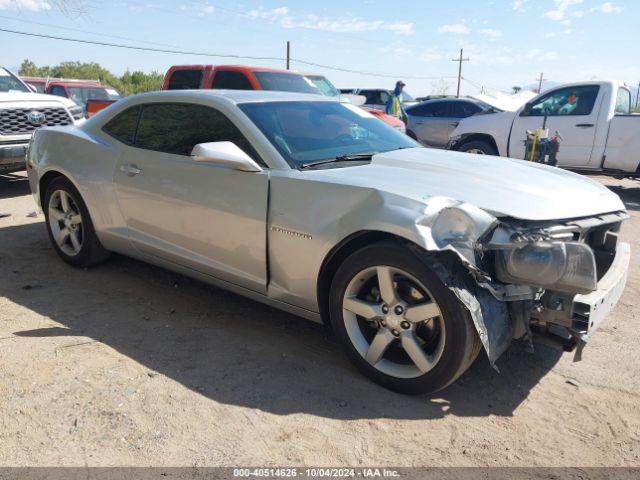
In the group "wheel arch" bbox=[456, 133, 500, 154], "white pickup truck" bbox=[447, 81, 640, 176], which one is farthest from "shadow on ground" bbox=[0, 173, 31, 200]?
"white pickup truck" bbox=[447, 81, 640, 176]

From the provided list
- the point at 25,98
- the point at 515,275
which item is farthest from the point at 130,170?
the point at 25,98

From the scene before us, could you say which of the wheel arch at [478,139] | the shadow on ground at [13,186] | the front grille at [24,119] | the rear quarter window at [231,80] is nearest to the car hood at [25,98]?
the front grille at [24,119]

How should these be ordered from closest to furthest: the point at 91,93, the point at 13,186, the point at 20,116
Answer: the point at 20,116, the point at 13,186, the point at 91,93

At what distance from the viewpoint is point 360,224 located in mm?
2863

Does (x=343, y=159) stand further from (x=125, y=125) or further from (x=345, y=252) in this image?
(x=125, y=125)

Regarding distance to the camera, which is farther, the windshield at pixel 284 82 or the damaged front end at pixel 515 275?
the windshield at pixel 284 82

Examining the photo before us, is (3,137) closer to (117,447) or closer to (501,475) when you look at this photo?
(117,447)

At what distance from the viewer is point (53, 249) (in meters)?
5.38

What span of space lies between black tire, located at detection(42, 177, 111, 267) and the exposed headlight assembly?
344cm

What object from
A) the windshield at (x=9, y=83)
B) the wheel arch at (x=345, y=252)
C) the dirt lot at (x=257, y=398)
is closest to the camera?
the dirt lot at (x=257, y=398)

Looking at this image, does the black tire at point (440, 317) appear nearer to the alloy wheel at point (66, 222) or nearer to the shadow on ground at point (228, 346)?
the shadow on ground at point (228, 346)

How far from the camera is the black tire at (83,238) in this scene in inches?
180

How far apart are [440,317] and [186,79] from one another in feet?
27.7

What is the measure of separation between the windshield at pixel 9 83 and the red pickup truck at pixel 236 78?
2.36 metres
